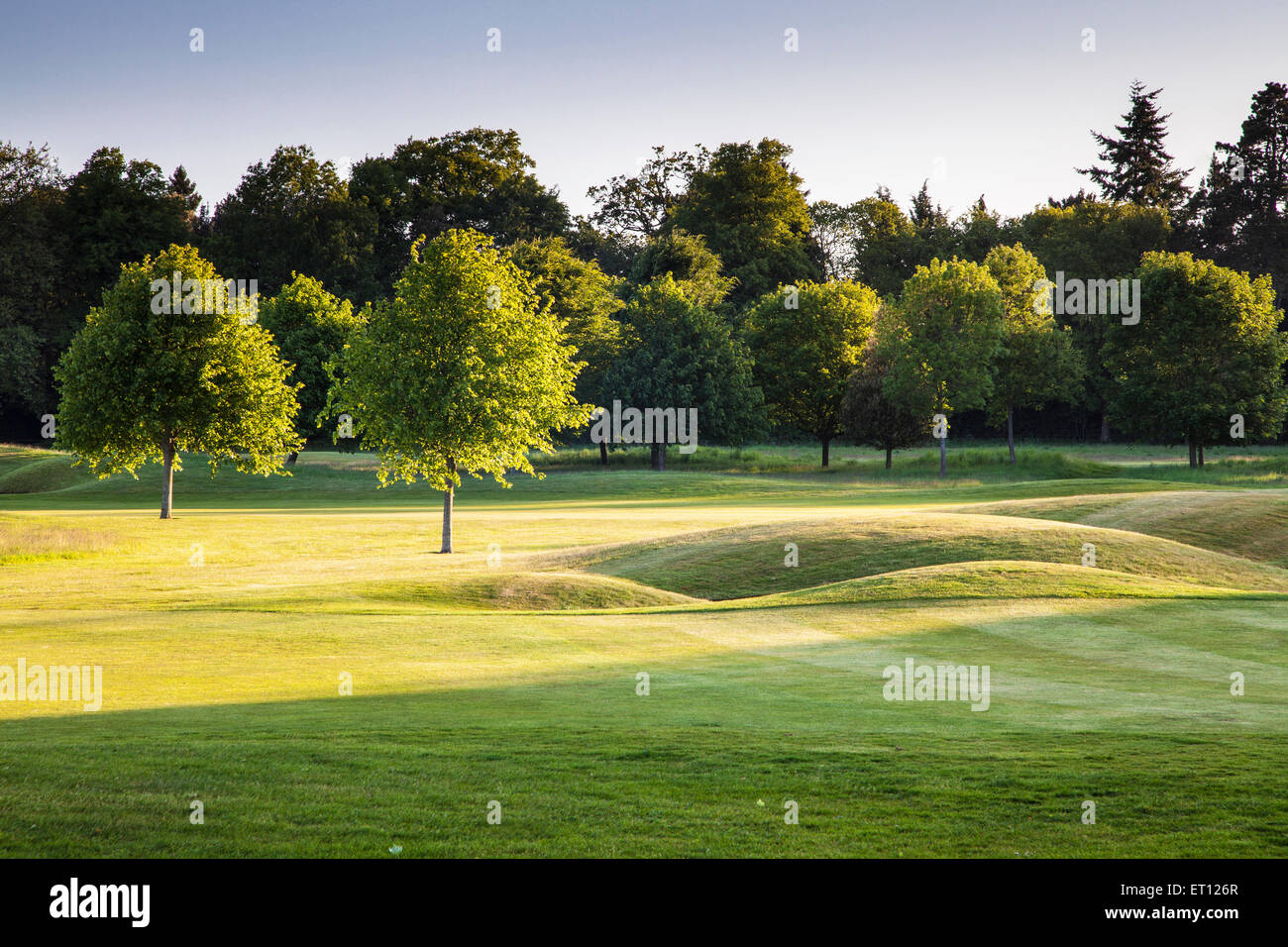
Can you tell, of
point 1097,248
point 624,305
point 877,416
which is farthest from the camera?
point 1097,248

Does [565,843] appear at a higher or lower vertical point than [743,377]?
lower

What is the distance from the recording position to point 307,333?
240 feet

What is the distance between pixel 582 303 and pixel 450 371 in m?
51.5

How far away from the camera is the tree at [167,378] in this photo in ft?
151

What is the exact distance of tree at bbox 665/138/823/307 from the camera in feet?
349

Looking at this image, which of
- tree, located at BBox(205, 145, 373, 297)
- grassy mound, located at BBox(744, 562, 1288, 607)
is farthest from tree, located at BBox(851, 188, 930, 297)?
grassy mound, located at BBox(744, 562, 1288, 607)

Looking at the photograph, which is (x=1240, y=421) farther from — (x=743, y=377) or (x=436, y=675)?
(x=436, y=675)

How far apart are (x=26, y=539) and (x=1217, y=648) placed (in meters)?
32.6

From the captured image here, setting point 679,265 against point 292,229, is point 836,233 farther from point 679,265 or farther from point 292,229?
point 292,229

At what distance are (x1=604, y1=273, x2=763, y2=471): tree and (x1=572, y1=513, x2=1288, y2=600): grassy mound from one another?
43.7 metres

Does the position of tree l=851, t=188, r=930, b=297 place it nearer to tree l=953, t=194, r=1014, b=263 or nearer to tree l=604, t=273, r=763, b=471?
tree l=953, t=194, r=1014, b=263

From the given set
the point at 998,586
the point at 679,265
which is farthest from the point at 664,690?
the point at 679,265

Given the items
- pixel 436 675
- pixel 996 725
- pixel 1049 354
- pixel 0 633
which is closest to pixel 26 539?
pixel 0 633
